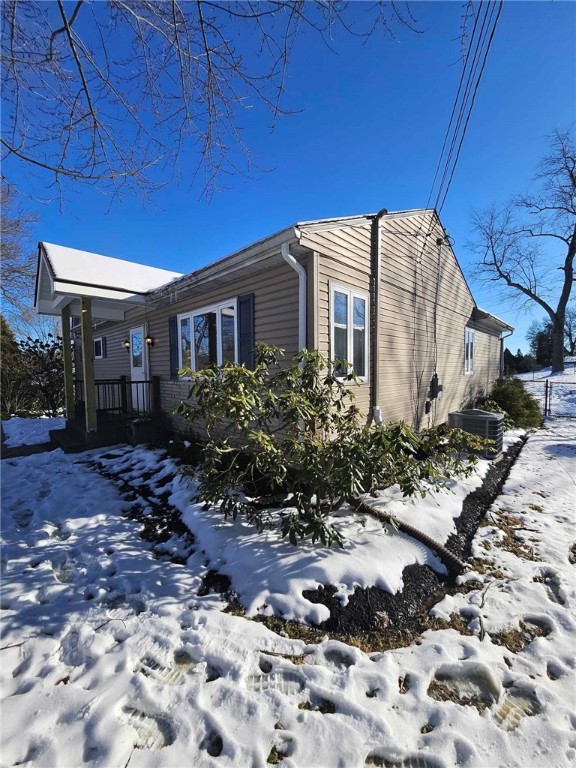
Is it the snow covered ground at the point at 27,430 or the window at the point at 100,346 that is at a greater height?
the window at the point at 100,346

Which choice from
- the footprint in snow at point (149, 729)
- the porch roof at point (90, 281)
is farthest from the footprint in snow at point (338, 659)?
the porch roof at point (90, 281)

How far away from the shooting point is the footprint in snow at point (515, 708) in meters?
1.68

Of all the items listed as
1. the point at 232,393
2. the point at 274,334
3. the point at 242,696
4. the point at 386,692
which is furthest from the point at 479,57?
the point at 242,696

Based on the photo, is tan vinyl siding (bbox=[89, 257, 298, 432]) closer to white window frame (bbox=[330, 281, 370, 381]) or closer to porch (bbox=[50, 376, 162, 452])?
porch (bbox=[50, 376, 162, 452])

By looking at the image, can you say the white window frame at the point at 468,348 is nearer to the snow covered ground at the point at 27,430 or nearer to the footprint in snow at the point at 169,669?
the footprint in snow at the point at 169,669

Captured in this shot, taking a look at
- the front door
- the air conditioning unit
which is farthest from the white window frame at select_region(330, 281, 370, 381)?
the front door

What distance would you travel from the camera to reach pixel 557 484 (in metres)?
5.04

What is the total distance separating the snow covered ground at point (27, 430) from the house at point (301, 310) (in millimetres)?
1040

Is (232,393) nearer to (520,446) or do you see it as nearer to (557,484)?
(557,484)

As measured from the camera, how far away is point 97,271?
24.0 feet

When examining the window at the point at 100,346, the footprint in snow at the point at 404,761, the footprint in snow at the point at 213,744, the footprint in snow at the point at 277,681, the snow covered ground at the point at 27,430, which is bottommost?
the footprint in snow at the point at 404,761

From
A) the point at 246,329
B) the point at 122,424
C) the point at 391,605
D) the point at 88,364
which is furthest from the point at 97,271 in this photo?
the point at 391,605

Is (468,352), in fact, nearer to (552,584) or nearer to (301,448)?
(552,584)

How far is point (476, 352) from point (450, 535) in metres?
10.4
